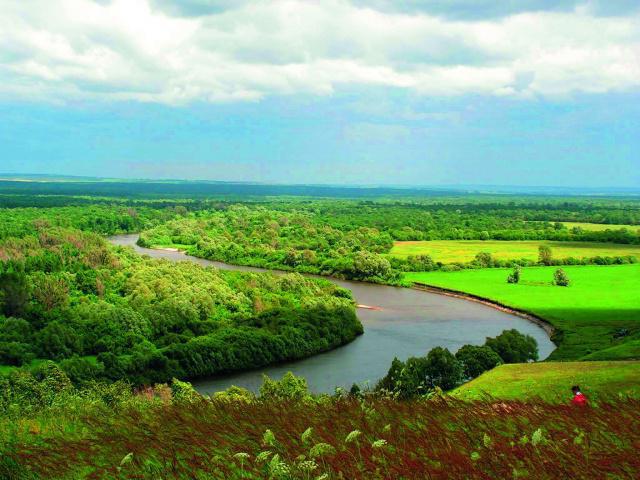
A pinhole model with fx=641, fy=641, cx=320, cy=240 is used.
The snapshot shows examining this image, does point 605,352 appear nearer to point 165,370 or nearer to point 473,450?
point 165,370

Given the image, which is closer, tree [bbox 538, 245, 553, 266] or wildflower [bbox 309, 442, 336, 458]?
wildflower [bbox 309, 442, 336, 458]

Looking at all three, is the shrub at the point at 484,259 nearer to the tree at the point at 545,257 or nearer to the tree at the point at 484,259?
the tree at the point at 484,259

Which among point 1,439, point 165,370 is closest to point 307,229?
point 165,370

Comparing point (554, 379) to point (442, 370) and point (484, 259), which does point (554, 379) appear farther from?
point (484, 259)

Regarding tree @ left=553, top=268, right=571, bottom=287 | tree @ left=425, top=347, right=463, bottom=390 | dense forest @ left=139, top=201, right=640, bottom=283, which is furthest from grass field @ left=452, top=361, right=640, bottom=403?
dense forest @ left=139, top=201, right=640, bottom=283

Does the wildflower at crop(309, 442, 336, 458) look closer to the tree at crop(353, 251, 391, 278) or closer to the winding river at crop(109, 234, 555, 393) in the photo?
the winding river at crop(109, 234, 555, 393)

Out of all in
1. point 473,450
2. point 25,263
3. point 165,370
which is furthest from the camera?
point 25,263

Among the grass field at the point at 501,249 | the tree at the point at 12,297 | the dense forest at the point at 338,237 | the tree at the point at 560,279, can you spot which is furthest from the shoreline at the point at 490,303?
the tree at the point at 12,297
